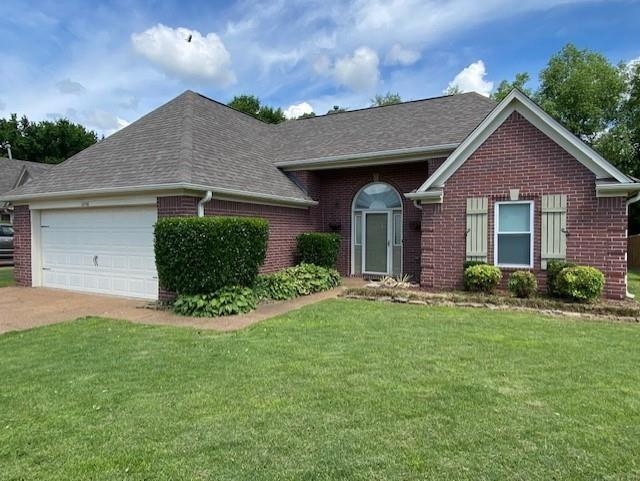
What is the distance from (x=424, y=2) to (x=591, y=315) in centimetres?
827

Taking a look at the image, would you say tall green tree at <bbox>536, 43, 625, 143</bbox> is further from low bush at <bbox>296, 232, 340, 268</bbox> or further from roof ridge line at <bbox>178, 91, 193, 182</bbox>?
roof ridge line at <bbox>178, 91, 193, 182</bbox>

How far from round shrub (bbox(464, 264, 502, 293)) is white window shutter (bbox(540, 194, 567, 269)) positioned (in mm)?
1044

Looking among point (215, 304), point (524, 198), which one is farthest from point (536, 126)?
point (215, 304)

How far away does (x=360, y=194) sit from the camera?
44.2 ft

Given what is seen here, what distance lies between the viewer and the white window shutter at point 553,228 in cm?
927

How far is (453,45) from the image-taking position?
16.7 m

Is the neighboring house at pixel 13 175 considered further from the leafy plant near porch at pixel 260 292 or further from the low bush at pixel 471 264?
the low bush at pixel 471 264

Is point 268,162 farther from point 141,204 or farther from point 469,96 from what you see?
point 469,96

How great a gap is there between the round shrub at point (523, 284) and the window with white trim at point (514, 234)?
508 mm

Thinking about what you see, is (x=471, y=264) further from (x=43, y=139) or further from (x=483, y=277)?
(x=43, y=139)

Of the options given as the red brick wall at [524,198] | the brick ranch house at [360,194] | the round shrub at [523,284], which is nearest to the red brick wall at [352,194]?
the brick ranch house at [360,194]

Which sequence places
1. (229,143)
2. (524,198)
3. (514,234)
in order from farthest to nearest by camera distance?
(229,143) → (514,234) → (524,198)

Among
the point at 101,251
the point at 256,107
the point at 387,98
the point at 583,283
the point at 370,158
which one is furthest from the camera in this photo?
the point at 256,107

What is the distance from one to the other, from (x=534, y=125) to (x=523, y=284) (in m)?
3.56
